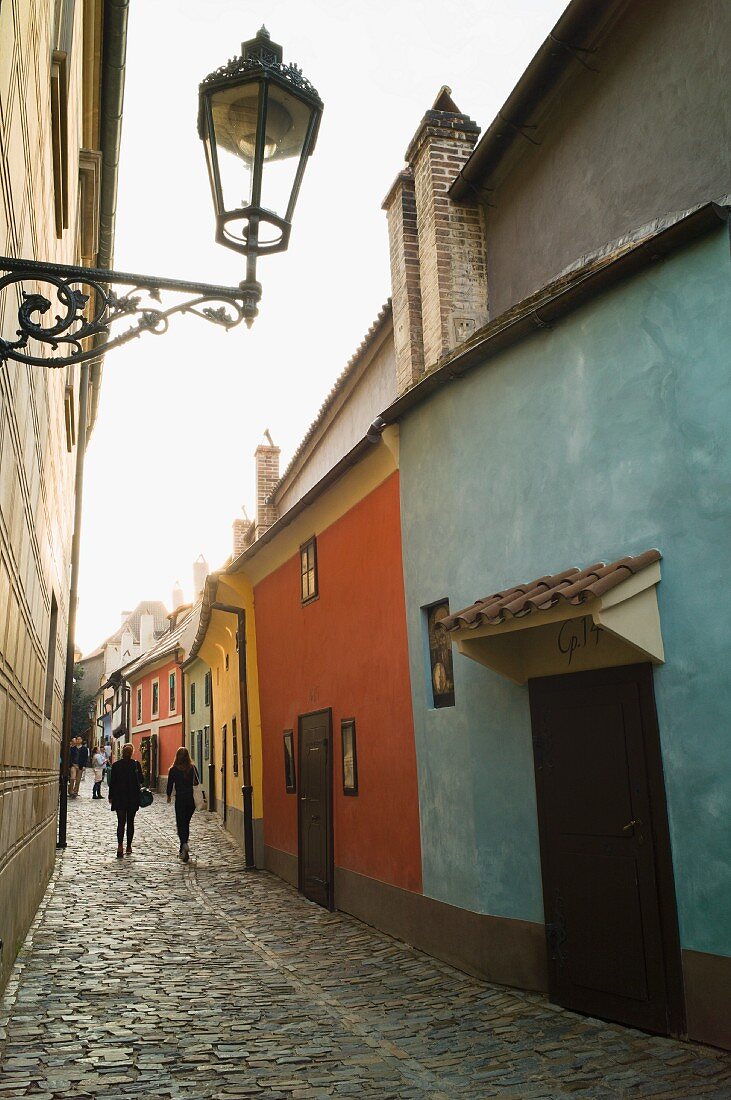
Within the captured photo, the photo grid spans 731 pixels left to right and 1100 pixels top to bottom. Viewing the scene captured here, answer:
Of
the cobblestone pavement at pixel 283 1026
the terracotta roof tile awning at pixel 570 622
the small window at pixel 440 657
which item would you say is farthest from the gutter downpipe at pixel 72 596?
the terracotta roof tile awning at pixel 570 622

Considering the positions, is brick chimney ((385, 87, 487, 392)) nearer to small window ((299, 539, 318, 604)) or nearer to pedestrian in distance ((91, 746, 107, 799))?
small window ((299, 539, 318, 604))

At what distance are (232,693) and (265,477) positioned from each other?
26.9 ft

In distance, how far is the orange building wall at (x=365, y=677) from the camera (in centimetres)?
881

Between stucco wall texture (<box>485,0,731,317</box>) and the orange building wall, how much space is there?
8.76 feet

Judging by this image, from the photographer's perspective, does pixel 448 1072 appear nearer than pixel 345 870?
Yes


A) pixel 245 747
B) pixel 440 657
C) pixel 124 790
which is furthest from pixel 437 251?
pixel 124 790

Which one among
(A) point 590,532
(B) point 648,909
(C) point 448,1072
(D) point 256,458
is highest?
(D) point 256,458

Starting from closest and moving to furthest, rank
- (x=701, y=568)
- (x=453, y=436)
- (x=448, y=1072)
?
(x=448, y=1072) → (x=701, y=568) → (x=453, y=436)

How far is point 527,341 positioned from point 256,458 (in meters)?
18.8

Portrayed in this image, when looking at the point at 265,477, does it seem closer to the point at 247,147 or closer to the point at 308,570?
the point at 308,570

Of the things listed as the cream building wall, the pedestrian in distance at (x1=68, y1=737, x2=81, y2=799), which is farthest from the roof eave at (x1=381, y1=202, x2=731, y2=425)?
the pedestrian in distance at (x1=68, y1=737, x2=81, y2=799)

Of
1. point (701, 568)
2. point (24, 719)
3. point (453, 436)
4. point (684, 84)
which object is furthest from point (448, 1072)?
point (684, 84)

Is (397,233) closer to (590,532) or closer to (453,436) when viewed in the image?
(453,436)

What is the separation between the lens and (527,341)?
22.8ft
